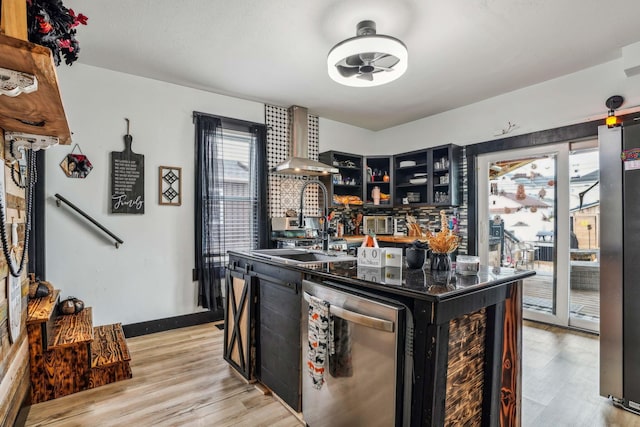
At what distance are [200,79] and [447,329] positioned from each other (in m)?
3.45

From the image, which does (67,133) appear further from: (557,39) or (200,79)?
(557,39)

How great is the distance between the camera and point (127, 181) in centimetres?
331

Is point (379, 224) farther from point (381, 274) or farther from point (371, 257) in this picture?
point (381, 274)

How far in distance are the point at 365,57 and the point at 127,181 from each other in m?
2.63

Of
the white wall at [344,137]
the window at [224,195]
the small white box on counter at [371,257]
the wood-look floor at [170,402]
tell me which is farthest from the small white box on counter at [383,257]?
the white wall at [344,137]

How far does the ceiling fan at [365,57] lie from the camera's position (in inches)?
87.7

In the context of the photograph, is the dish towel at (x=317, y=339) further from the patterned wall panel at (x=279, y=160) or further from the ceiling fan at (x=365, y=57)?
the patterned wall panel at (x=279, y=160)

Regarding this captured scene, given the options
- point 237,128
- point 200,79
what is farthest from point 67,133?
point 237,128

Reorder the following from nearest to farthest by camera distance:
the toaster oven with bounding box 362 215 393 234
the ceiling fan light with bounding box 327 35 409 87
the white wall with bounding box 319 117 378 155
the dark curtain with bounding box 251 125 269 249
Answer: the ceiling fan light with bounding box 327 35 409 87, the dark curtain with bounding box 251 125 269 249, the white wall with bounding box 319 117 378 155, the toaster oven with bounding box 362 215 393 234

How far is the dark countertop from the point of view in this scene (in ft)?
4.13

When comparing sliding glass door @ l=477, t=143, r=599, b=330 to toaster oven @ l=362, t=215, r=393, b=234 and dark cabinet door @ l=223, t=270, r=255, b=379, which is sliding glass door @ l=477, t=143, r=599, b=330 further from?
dark cabinet door @ l=223, t=270, r=255, b=379

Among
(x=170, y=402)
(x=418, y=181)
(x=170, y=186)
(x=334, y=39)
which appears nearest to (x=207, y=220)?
(x=170, y=186)

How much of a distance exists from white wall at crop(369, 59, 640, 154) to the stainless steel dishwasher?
3.11 metres

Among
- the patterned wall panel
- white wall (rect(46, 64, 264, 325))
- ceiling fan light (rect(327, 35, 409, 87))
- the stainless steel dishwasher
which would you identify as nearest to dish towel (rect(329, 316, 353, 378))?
the stainless steel dishwasher
